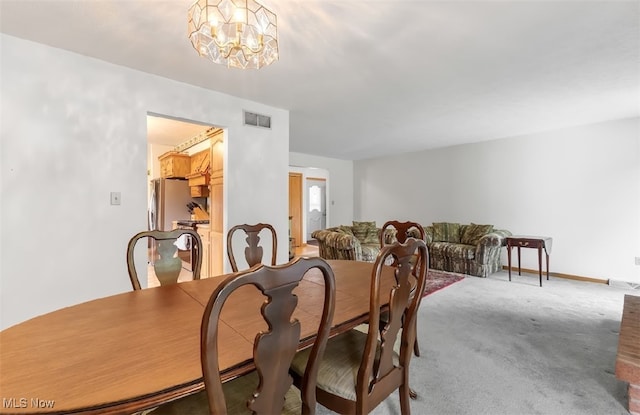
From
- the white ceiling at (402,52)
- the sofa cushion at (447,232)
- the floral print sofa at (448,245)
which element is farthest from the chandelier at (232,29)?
the sofa cushion at (447,232)

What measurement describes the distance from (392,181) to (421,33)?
5.29 metres

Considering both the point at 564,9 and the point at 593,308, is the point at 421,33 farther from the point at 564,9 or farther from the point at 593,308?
the point at 593,308

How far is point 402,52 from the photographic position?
7.43 feet

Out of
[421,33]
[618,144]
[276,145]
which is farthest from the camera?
[618,144]

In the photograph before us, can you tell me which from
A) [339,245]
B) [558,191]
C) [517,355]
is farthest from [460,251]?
[517,355]

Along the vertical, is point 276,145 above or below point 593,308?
above

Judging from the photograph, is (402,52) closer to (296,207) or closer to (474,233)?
(474,233)

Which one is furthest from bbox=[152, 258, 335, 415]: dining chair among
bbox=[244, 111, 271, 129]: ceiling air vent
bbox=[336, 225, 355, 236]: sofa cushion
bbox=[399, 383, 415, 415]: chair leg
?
bbox=[336, 225, 355, 236]: sofa cushion

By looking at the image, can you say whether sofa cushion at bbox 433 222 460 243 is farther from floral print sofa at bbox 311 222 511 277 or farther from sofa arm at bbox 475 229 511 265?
sofa arm at bbox 475 229 511 265

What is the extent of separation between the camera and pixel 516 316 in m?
2.97

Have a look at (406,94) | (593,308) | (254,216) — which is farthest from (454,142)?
(254,216)

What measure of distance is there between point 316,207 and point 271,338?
803 centimetres

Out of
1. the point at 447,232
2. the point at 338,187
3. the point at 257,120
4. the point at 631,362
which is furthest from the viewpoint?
the point at 338,187

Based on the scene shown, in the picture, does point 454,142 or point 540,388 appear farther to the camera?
point 454,142
